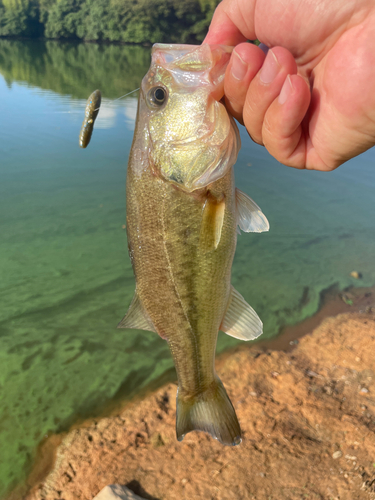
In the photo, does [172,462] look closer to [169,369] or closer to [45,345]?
[169,369]

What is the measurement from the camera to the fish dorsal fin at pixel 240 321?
2.14m

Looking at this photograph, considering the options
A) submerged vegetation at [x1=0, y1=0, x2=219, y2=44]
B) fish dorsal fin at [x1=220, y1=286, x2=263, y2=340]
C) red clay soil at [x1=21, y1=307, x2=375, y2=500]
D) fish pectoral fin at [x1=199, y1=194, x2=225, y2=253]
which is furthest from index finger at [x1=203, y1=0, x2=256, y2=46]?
submerged vegetation at [x1=0, y1=0, x2=219, y2=44]

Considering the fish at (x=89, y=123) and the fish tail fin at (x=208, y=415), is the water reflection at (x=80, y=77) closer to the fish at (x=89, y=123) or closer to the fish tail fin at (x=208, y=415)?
the fish at (x=89, y=123)

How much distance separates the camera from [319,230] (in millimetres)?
8242

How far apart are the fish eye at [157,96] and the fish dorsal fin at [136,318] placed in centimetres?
110

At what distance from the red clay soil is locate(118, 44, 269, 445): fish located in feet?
6.86

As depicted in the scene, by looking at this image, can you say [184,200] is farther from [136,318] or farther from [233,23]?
[233,23]

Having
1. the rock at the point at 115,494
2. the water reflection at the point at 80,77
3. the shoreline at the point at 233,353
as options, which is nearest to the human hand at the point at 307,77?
the rock at the point at 115,494

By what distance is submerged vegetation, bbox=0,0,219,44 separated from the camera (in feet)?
164

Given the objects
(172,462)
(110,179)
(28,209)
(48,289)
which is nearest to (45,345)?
(48,289)

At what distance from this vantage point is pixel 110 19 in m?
56.5

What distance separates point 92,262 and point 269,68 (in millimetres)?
5691

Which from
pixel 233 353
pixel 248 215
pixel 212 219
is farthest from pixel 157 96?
pixel 233 353

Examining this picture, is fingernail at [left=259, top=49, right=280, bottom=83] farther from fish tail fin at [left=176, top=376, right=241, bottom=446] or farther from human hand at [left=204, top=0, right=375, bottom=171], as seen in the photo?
fish tail fin at [left=176, top=376, right=241, bottom=446]
